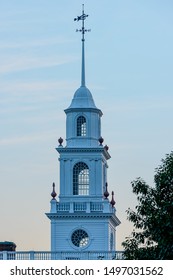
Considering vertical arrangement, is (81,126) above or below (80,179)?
above

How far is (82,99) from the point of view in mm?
124500

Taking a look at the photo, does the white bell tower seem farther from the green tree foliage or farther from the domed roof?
the green tree foliage

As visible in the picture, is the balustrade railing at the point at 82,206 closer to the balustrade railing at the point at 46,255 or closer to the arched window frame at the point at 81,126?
the arched window frame at the point at 81,126

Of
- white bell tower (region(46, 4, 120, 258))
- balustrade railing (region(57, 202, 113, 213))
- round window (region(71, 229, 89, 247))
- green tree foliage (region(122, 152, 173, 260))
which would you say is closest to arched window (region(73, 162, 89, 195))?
white bell tower (region(46, 4, 120, 258))

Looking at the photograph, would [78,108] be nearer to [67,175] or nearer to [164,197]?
[67,175]

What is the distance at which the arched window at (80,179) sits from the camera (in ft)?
404

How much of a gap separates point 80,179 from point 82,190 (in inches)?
38.7

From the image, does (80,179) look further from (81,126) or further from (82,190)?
(81,126)

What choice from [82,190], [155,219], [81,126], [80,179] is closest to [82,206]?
[82,190]

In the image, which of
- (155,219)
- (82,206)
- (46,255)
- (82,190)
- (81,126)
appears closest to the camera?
(155,219)
